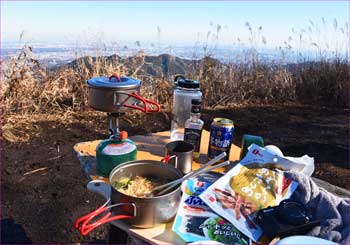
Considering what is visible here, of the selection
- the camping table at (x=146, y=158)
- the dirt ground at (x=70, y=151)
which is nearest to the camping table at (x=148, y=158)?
the camping table at (x=146, y=158)

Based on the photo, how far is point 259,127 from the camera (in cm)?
349

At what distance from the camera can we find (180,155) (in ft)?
3.79

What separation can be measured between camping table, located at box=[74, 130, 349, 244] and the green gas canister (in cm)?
6

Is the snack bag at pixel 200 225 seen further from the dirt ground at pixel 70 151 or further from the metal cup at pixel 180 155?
the dirt ground at pixel 70 151

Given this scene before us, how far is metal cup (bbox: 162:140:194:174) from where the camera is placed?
115 centimetres

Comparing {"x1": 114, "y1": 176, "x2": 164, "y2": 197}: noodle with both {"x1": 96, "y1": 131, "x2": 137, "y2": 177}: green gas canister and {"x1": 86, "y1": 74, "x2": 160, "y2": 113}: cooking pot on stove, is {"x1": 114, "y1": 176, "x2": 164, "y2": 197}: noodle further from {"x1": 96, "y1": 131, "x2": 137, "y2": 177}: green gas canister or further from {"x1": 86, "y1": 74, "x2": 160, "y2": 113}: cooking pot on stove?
{"x1": 86, "y1": 74, "x2": 160, "y2": 113}: cooking pot on stove

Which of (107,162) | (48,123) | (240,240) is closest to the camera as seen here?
(240,240)

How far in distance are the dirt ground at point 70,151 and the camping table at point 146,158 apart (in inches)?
26.7

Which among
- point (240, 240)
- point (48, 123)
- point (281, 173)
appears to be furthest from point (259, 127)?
point (240, 240)

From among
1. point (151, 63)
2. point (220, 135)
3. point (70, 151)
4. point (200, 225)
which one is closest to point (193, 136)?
point (220, 135)

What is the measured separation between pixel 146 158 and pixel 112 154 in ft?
0.92

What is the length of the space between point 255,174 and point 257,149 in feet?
0.46

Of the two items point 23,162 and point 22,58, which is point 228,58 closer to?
point 22,58

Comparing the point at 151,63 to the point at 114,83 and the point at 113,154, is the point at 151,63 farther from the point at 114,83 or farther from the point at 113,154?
the point at 113,154
